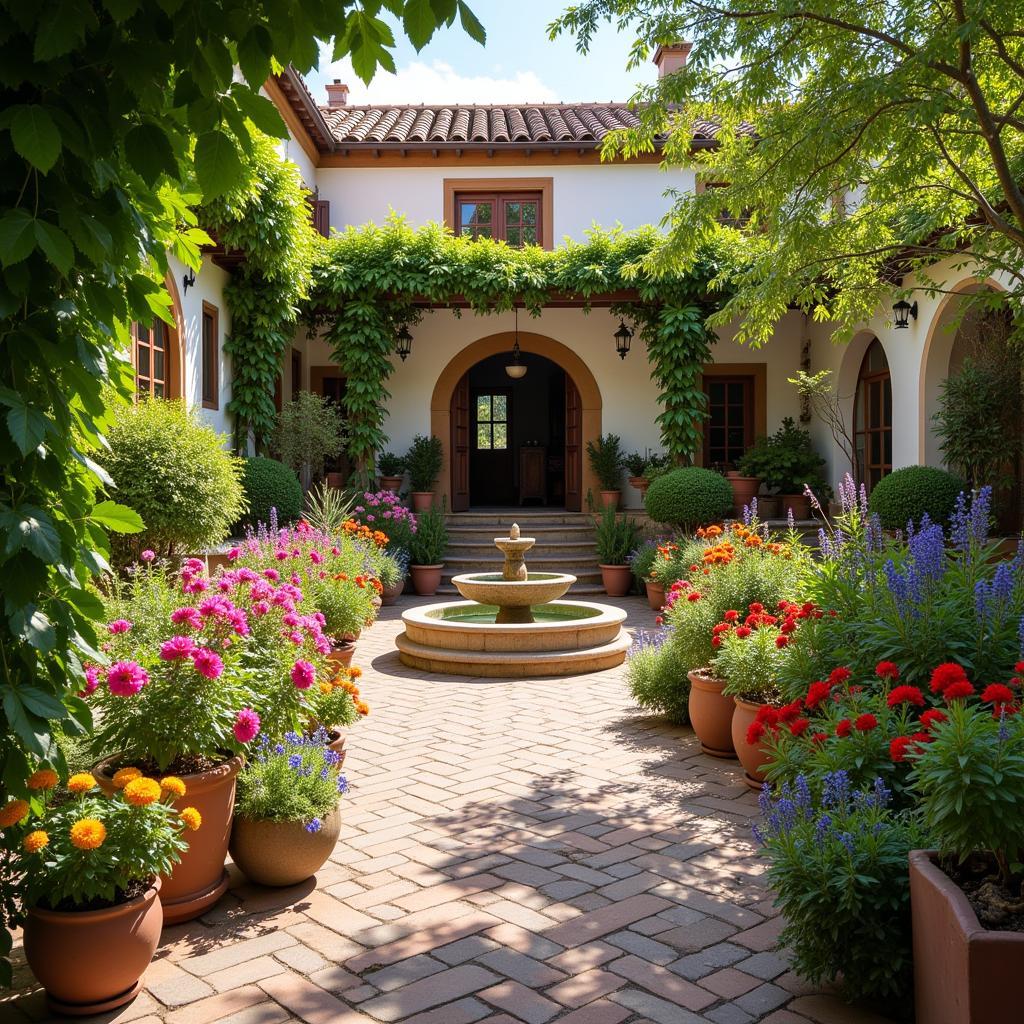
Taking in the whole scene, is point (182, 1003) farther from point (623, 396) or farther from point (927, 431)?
point (623, 396)

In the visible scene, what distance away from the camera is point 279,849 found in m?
3.53

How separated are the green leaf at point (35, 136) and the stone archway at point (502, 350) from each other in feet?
43.8

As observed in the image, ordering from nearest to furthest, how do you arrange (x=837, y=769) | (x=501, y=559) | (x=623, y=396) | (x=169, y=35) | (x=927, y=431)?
1. (x=169, y=35)
2. (x=837, y=769)
3. (x=927, y=431)
4. (x=501, y=559)
5. (x=623, y=396)

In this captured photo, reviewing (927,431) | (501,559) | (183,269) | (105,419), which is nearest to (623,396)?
(501,559)

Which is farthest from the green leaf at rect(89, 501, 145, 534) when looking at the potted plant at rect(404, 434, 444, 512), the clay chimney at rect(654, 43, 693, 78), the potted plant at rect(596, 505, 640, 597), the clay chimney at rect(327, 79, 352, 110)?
the clay chimney at rect(327, 79, 352, 110)

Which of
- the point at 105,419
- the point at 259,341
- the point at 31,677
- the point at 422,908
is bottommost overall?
the point at 422,908

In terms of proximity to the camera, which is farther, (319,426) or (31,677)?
(319,426)

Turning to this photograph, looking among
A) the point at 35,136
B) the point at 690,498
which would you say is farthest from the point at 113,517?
the point at 690,498

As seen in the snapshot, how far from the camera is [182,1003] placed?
2.80 metres

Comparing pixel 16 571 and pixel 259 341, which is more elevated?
pixel 259 341

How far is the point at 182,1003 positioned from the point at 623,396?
13.4 m

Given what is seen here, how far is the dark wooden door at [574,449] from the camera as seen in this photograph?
51.0 ft

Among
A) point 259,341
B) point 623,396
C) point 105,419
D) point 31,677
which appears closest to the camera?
point 31,677

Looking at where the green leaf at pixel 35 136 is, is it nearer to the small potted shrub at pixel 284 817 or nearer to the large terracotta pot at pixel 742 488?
the small potted shrub at pixel 284 817
